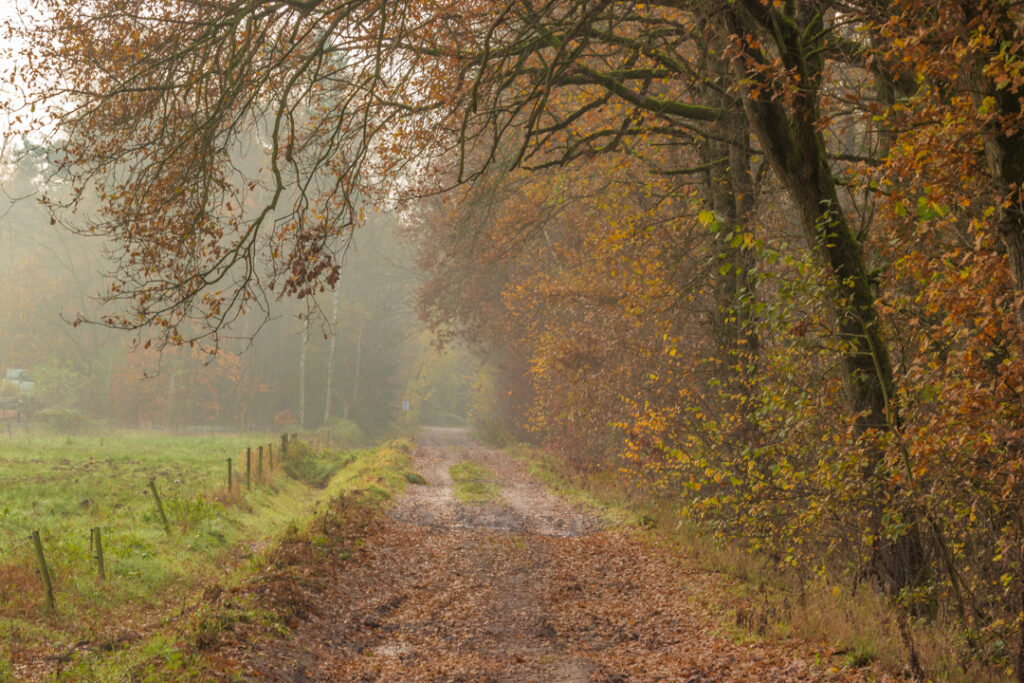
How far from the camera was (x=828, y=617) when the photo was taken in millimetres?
8195

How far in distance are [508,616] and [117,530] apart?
7199 millimetres

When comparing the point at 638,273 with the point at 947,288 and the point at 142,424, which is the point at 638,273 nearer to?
the point at 947,288

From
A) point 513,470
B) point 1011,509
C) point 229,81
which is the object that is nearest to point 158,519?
point 229,81

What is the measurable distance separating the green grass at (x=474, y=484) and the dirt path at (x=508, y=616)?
13.2 feet

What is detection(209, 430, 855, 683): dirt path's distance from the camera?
25.6 feet

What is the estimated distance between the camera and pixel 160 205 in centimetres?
853

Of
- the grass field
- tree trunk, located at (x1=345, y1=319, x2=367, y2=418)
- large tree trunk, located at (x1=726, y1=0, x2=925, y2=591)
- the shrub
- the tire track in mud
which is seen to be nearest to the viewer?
large tree trunk, located at (x1=726, y1=0, x2=925, y2=591)

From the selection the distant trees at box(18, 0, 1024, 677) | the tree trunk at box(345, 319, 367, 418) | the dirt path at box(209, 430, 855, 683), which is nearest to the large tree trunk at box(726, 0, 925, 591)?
the distant trees at box(18, 0, 1024, 677)

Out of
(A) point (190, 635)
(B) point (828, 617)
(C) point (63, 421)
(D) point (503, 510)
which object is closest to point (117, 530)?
(A) point (190, 635)

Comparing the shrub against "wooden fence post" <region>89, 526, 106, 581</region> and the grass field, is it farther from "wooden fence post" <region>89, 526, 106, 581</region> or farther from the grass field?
"wooden fence post" <region>89, 526, 106, 581</region>

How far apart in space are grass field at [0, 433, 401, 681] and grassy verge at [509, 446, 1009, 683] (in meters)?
7.12

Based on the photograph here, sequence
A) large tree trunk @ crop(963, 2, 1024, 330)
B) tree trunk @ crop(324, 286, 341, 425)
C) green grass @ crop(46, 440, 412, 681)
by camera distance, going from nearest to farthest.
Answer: large tree trunk @ crop(963, 2, 1024, 330) < green grass @ crop(46, 440, 412, 681) < tree trunk @ crop(324, 286, 341, 425)

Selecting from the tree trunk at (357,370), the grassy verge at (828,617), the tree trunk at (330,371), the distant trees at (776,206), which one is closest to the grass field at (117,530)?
the distant trees at (776,206)

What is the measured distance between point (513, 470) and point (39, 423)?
22.4 m
